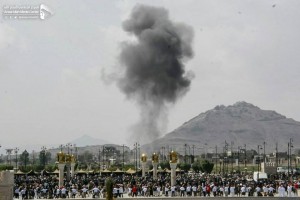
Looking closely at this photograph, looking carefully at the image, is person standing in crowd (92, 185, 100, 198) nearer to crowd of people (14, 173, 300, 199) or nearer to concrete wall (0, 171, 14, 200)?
crowd of people (14, 173, 300, 199)

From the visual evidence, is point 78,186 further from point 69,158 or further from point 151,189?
point 69,158

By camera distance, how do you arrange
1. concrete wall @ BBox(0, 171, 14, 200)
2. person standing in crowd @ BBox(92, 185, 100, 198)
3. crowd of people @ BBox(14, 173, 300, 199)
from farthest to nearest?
crowd of people @ BBox(14, 173, 300, 199) → person standing in crowd @ BBox(92, 185, 100, 198) → concrete wall @ BBox(0, 171, 14, 200)

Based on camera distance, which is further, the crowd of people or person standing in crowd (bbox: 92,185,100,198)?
the crowd of people

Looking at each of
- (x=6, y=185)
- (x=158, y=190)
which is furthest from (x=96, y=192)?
(x=6, y=185)

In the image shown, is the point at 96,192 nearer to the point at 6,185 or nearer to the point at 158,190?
the point at 158,190

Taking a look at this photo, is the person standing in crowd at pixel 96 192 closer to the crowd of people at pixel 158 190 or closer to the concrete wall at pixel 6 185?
the crowd of people at pixel 158 190

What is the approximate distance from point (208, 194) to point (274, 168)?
48.7m

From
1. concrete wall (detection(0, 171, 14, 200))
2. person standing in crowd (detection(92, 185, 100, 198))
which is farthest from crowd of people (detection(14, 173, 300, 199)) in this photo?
concrete wall (detection(0, 171, 14, 200))

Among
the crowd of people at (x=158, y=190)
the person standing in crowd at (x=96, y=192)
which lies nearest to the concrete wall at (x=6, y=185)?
the crowd of people at (x=158, y=190)

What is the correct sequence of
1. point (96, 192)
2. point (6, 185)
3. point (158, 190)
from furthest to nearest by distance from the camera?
point (158, 190), point (96, 192), point (6, 185)

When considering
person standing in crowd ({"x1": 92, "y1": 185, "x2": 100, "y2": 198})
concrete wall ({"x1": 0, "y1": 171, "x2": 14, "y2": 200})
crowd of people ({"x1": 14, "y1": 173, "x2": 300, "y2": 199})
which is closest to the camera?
concrete wall ({"x1": 0, "y1": 171, "x2": 14, "y2": 200})

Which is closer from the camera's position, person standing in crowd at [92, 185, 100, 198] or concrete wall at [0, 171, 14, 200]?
concrete wall at [0, 171, 14, 200]

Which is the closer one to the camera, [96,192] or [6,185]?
[6,185]

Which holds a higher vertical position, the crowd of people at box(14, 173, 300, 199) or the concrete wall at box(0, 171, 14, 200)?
the concrete wall at box(0, 171, 14, 200)
